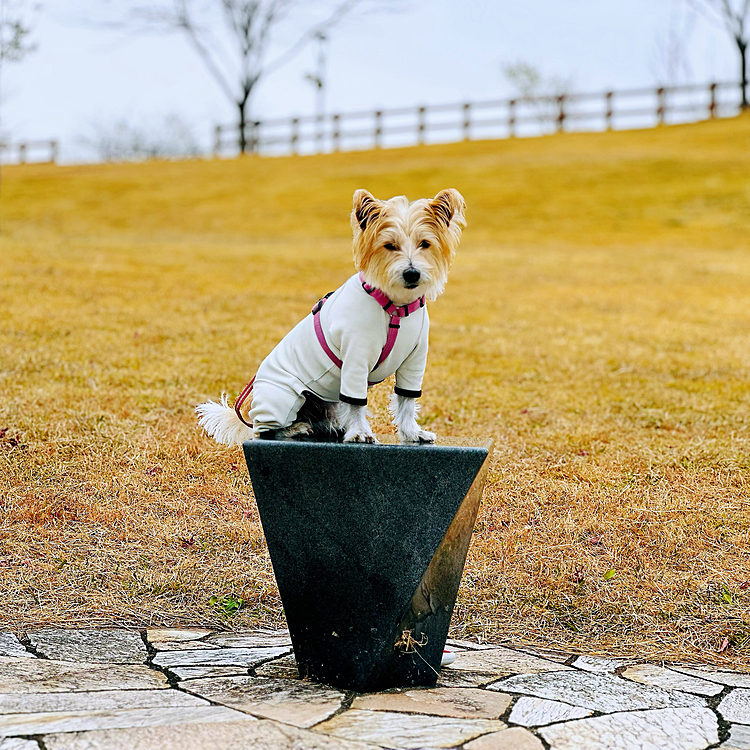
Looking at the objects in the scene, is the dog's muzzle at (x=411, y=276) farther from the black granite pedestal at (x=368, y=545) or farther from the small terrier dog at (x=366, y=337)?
the black granite pedestal at (x=368, y=545)

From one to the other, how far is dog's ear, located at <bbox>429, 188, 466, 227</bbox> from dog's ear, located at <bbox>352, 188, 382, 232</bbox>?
0.19m

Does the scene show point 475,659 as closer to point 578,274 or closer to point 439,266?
point 439,266

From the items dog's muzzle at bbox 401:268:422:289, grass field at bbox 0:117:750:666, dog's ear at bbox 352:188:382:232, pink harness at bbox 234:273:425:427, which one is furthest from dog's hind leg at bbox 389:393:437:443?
grass field at bbox 0:117:750:666

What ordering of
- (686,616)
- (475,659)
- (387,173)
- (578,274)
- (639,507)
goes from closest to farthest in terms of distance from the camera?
(475,659) → (686,616) → (639,507) → (578,274) → (387,173)

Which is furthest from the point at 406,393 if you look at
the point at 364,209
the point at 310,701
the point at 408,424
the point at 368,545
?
the point at 310,701

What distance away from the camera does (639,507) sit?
4.88 metres

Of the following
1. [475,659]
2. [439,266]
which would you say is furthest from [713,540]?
[439,266]

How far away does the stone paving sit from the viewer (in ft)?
8.09

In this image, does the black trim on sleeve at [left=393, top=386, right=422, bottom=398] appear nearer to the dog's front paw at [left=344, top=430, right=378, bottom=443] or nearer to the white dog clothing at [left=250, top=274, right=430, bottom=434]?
the white dog clothing at [left=250, top=274, right=430, bottom=434]

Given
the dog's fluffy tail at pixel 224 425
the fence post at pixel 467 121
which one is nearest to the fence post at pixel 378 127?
the fence post at pixel 467 121

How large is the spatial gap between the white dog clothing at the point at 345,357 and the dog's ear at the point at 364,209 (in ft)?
0.66

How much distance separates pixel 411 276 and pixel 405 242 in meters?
0.12

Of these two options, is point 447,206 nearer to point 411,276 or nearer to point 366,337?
point 411,276

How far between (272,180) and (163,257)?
10.6 metres
